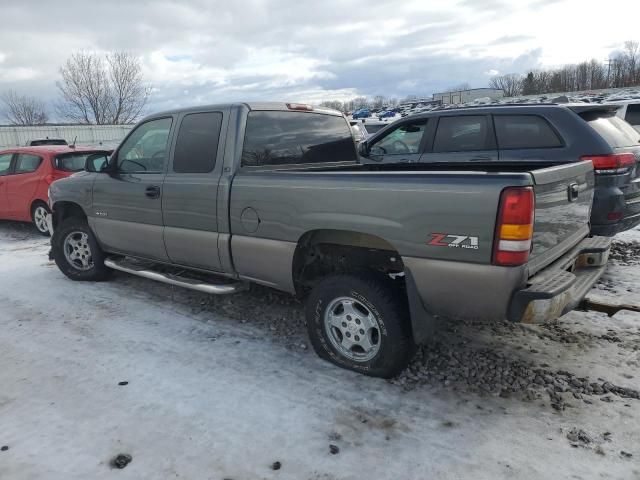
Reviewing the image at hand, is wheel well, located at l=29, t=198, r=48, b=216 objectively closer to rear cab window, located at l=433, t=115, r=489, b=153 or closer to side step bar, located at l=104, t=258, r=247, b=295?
side step bar, located at l=104, t=258, r=247, b=295

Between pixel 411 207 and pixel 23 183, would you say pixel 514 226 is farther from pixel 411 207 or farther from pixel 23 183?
pixel 23 183

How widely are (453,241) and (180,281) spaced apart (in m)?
2.71

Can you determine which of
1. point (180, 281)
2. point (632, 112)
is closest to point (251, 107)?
point (180, 281)

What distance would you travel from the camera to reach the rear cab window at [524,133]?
5.28 m

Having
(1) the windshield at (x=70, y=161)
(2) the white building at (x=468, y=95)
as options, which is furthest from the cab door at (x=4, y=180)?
(2) the white building at (x=468, y=95)

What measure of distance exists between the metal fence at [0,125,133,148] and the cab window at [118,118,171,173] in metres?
21.2

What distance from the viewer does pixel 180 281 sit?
14.8ft

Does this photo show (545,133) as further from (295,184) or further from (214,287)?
(214,287)

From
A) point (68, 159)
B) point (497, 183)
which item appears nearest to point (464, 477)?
point (497, 183)

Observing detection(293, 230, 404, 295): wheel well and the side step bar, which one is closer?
detection(293, 230, 404, 295): wheel well

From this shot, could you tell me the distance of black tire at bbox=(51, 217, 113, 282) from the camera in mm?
5535

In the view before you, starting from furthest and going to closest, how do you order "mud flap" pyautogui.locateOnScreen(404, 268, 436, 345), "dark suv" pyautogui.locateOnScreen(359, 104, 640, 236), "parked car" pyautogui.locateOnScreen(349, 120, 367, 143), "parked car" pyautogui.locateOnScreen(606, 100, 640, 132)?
"parked car" pyautogui.locateOnScreen(606, 100, 640, 132), "parked car" pyautogui.locateOnScreen(349, 120, 367, 143), "dark suv" pyautogui.locateOnScreen(359, 104, 640, 236), "mud flap" pyautogui.locateOnScreen(404, 268, 436, 345)

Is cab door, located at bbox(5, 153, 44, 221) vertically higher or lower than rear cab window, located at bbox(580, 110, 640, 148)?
lower

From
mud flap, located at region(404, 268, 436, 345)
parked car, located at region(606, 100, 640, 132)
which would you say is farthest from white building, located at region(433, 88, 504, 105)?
mud flap, located at region(404, 268, 436, 345)
